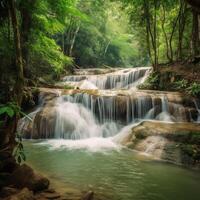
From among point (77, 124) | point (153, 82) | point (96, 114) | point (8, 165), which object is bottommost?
point (8, 165)

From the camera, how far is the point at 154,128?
9.00m

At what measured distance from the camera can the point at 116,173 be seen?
6086mm

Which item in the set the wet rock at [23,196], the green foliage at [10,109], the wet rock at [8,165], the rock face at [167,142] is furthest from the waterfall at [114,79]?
the wet rock at [23,196]

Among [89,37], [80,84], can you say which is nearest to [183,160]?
[80,84]

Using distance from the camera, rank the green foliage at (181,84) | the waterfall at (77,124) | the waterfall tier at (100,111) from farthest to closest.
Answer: the green foliage at (181,84) → the waterfall tier at (100,111) → the waterfall at (77,124)

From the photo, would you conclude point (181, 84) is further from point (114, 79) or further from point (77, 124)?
point (114, 79)

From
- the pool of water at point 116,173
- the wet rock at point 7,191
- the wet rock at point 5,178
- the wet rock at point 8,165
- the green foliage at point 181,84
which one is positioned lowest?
the pool of water at point 116,173

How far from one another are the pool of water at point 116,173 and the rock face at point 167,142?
437 mm

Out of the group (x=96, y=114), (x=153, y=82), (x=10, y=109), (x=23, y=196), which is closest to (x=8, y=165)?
(x=23, y=196)

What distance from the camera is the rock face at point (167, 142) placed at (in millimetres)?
7320

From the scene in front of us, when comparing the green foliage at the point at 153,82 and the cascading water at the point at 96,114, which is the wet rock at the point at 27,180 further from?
the green foliage at the point at 153,82

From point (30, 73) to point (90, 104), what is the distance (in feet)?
11.3

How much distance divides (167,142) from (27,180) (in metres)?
4.75

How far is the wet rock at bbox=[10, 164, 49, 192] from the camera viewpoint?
4.28 m
